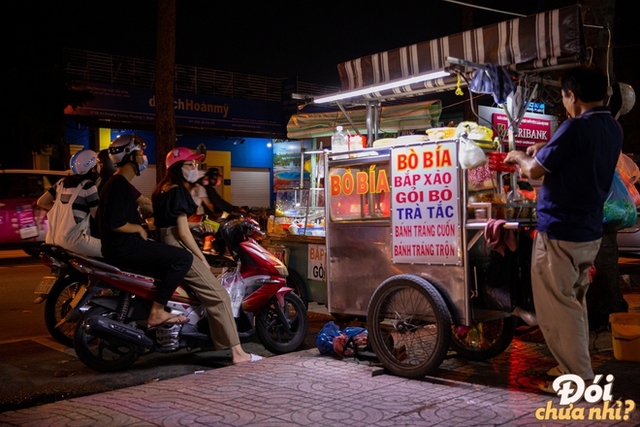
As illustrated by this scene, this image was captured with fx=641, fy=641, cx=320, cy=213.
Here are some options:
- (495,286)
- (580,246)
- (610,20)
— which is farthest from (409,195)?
(610,20)

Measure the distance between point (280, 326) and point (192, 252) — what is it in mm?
1229

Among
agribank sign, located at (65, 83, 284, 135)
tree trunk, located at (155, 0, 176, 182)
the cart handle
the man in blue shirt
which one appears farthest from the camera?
agribank sign, located at (65, 83, 284, 135)

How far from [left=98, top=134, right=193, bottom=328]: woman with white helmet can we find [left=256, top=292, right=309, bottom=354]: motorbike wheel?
0.96m

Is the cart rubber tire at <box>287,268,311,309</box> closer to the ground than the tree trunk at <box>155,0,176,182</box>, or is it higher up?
closer to the ground

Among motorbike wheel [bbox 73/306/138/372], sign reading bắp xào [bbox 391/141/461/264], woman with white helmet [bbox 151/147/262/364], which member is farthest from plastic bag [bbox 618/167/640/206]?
motorbike wheel [bbox 73/306/138/372]

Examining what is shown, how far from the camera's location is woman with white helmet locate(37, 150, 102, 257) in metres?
7.08

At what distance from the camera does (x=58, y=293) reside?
279 inches

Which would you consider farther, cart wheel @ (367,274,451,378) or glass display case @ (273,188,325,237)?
glass display case @ (273,188,325,237)

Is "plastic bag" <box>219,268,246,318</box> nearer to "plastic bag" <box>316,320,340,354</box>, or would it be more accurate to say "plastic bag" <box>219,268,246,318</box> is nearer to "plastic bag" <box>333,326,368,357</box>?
"plastic bag" <box>316,320,340,354</box>

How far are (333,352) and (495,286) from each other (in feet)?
5.85

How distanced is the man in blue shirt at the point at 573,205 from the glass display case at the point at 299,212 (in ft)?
13.6

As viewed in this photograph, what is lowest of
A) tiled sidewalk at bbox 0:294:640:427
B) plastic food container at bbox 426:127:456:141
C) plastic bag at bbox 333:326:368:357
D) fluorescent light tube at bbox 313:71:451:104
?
tiled sidewalk at bbox 0:294:640:427

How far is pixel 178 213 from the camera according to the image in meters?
5.98

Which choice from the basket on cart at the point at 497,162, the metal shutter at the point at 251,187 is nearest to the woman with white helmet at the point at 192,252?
the basket on cart at the point at 497,162
